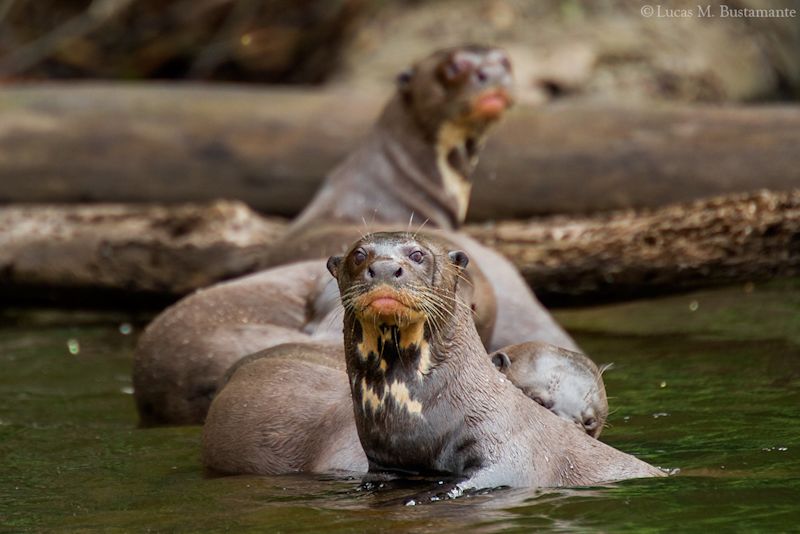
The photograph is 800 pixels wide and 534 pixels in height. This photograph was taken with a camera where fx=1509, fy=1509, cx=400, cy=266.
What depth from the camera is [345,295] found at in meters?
4.71

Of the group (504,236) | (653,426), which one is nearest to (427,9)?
(504,236)

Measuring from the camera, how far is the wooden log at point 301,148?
9.09 meters

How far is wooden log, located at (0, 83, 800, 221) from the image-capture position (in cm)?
909

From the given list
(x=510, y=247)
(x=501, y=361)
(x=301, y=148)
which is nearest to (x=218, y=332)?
(x=501, y=361)

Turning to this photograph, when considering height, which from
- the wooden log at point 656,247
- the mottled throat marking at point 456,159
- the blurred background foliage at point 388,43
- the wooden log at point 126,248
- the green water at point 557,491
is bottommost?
the green water at point 557,491

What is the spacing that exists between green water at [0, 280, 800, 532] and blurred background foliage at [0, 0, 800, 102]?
4.54 metres

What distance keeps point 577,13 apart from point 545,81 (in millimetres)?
1722

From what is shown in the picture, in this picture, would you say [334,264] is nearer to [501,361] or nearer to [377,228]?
[501,361]

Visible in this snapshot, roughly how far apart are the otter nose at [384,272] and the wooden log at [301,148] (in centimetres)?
474

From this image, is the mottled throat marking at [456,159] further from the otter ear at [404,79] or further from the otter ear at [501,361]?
the otter ear at [501,361]

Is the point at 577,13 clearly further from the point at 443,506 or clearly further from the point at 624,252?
the point at 443,506

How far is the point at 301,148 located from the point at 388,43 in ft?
14.6

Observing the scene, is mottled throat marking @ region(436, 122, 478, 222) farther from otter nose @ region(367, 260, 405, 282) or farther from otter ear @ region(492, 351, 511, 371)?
otter nose @ region(367, 260, 405, 282)

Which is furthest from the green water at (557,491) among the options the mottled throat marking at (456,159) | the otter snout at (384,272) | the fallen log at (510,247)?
the mottled throat marking at (456,159)
